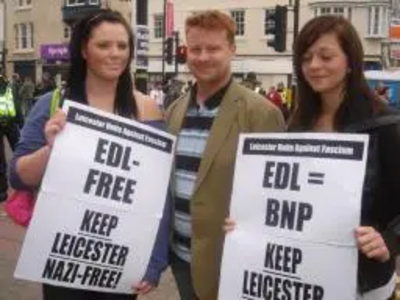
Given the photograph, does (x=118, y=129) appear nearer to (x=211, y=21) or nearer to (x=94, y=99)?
(x=94, y=99)

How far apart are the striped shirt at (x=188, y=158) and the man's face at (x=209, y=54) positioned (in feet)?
0.27

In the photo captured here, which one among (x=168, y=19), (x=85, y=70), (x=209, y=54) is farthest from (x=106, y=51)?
(x=168, y=19)

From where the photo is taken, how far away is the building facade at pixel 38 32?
52375mm

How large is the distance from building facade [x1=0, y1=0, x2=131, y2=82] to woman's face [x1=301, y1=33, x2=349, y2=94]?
49394 millimetres

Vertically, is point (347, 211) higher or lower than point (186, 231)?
higher

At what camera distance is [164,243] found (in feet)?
10.7

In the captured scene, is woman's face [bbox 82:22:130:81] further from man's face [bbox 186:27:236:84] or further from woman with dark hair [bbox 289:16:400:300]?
woman with dark hair [bbox 289:16:400:300]

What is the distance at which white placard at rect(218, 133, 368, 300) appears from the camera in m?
2.69

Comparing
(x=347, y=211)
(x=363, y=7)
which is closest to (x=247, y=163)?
(x=347, y=211)

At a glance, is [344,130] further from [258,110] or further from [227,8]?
[227,8]

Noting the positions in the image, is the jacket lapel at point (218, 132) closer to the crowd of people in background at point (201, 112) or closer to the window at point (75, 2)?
the crowd of people in background at point (201, 112)

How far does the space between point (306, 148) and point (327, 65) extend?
31 cm

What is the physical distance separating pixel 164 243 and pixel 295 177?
71 cm

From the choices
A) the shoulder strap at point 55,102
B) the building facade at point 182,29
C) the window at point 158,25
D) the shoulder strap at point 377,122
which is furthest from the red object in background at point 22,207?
the window at point 158,25
